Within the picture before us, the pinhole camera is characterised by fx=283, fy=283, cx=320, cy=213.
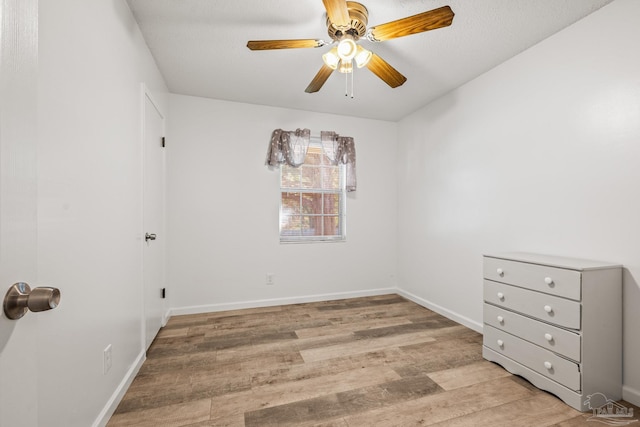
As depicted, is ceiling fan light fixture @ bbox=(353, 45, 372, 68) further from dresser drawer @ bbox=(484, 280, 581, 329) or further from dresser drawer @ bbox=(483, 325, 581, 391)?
dresser drawer @ bbox=(483, 325, 581, 391)

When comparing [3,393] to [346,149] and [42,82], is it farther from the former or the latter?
[346,149]

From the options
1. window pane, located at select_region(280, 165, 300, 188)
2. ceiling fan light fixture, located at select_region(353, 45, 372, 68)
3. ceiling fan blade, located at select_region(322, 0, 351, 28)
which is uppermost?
ceiling fan blade, located at select_region(322, 0, 351, 28)

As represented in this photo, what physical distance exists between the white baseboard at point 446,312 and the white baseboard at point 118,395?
9.77ft

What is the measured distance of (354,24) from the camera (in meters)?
1.86

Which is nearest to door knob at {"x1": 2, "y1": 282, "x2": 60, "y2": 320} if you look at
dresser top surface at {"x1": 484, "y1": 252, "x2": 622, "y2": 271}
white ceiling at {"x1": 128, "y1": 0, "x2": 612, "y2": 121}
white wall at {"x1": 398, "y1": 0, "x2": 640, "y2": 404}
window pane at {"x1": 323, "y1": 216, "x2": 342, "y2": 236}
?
white ceiling at {"x1": 128, "y1": 0, "x2": 612, "y2": 121}

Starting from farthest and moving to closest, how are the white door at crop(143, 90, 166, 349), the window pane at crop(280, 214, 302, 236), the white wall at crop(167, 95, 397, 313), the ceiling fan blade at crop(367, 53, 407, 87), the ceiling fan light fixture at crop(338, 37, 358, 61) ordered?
the window pane at crop(280, 214, 302, 236)
the white wall at crop(167, 95, 397, 313)
the white door at crop(143, 90, 166, 349)
the ceiling fan blade at crop(367, 53, 407, 87)
the ceiling fan light fixture at crop(338, 37, 358, 61)

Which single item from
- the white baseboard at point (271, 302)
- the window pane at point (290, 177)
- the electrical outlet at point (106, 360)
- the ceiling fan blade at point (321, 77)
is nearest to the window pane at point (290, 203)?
the window pane at point (290, 177)

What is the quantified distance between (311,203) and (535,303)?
2.58 m

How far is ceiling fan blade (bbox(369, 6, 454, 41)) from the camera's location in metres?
1.52

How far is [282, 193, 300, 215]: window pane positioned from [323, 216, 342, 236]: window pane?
44cm

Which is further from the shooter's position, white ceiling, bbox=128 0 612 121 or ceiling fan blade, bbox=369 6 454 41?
white ceiling, bbox=128 0 612 121

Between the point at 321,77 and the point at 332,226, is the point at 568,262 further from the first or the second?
the point at 332,226

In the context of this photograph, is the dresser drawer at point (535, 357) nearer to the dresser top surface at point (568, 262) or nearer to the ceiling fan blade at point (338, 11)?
the dresser top surface at point (568, 262)

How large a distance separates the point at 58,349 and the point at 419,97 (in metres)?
3.65
